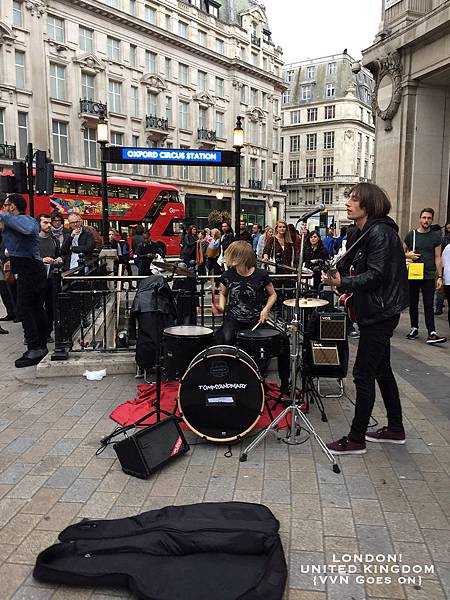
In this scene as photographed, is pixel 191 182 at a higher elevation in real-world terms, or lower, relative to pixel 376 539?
higher

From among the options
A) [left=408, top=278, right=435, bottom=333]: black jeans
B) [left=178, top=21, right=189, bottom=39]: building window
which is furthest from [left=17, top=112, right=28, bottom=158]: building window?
[left=408, top=278, right=435, bottom=333]: black jeans

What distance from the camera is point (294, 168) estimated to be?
8238 cm

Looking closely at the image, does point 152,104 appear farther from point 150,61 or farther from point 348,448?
point 348,448

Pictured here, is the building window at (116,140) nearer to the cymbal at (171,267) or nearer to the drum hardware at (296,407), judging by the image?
the cymbal at (171,267)

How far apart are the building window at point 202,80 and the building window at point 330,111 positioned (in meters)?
35.1

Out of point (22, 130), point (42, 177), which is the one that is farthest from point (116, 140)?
point (42, 177)

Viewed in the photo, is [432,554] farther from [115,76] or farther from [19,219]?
[115,76]

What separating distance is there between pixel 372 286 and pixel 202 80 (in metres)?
50.8

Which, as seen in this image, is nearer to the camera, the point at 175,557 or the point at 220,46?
the point at 175,557

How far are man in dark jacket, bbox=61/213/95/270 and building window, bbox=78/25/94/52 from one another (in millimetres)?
35101

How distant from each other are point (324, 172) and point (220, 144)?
32395 mm

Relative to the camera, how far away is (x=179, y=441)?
4102mm

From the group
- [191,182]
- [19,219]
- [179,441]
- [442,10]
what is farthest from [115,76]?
[179,441]

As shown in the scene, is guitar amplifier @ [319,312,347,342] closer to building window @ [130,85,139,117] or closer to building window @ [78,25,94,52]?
building window @ [78,25,94,52]
